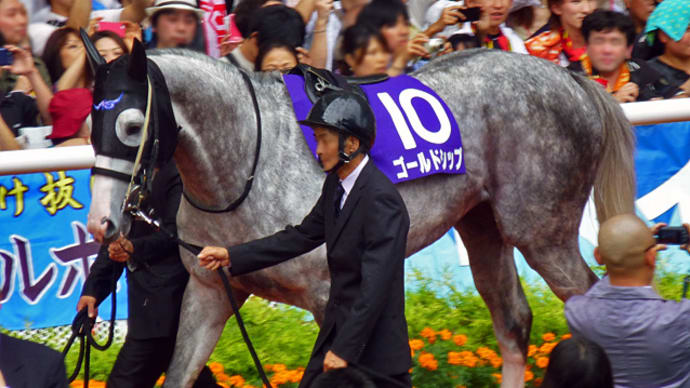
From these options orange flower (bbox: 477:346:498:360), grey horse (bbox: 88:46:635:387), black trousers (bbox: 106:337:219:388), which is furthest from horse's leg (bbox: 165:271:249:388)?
orange flower (bbox: 477:346:498:360)

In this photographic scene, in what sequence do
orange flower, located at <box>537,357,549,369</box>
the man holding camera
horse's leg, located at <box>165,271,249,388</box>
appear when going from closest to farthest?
the man holding camera → horse's leg, located at <box>165,271,249,388</box> → orange flower, located at <box>537,357,549,369</box>

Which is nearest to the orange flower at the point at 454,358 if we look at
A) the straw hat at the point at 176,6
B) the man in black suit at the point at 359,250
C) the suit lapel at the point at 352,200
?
Result: the man in black suit at the point at 359,250

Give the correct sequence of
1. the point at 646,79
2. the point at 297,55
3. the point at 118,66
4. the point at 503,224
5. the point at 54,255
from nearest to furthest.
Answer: the point at 118,66 → the point at 503,224 → the point at 54,255 → the point at 297,55 → the point at 646,79

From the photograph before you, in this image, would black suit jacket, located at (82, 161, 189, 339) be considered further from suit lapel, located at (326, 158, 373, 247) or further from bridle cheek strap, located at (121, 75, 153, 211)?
suit lapel, located at (326, 158, 373, 247)

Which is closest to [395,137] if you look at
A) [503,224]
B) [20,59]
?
[503,224]

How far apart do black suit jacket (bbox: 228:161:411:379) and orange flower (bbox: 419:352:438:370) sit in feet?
6.60

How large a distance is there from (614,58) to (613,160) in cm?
170

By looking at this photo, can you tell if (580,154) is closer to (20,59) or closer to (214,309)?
(214,309)

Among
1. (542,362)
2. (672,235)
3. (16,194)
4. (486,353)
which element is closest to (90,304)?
(16,194)

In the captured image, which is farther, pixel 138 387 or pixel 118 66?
pixel 138 387

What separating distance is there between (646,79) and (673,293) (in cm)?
169

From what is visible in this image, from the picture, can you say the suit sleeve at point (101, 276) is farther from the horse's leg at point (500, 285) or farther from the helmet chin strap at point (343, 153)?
the horse's leg at point (500, 285)

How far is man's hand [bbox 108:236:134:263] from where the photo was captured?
17.1 feet

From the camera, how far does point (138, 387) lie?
18.2ft
